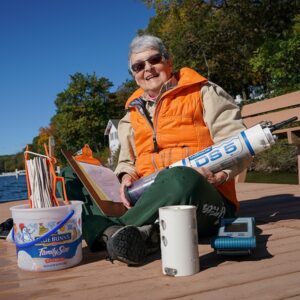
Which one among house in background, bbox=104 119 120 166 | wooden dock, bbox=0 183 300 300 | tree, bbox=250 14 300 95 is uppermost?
house in background, bbox=104 119 120 166

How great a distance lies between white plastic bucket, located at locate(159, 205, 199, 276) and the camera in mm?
1615

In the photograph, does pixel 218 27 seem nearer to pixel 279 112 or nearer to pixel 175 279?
pixel 279 112

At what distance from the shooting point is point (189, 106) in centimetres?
243

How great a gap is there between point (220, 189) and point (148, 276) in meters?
0.89

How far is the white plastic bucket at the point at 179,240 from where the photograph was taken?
1.62 meters

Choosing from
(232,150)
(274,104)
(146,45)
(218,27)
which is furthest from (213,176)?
(218,27)

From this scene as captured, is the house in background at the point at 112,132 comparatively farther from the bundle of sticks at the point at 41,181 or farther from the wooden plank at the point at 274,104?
the bundle of sticks at the point at 41,181

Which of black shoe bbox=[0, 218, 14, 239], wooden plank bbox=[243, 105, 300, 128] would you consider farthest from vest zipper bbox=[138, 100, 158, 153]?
wooden plank bbox=[243, 105, 300, 128]

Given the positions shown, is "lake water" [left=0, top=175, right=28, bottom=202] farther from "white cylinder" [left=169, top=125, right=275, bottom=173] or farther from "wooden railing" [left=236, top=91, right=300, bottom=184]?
"wooden railing" [left=236, top=91, right=300, bottom=184]

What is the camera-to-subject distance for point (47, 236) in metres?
1.84

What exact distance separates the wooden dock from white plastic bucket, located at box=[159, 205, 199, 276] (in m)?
0.04

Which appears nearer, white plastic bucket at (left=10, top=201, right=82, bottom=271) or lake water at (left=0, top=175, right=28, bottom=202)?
white plastic bucket at (left=10, top=201, right=82, bottom=271)

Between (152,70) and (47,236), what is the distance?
1.32 metres

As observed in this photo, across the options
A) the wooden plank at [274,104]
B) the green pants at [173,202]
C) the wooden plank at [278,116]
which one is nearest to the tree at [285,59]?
the wooden plank at [274,104]
